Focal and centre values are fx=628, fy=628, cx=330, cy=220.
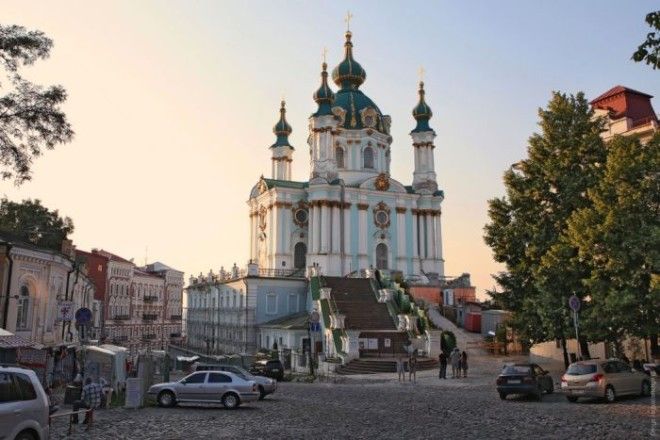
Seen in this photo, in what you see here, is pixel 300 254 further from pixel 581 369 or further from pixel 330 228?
pixel 581 369

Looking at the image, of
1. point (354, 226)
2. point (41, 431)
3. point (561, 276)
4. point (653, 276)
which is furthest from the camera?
point (354, 226)

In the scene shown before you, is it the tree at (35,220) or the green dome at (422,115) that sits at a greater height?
the green dome at (422,115)

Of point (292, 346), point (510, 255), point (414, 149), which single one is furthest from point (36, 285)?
point (414, 149)

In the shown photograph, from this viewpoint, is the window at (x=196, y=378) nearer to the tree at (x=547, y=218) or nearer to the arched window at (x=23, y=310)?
the arched window at (x=23, y=310)

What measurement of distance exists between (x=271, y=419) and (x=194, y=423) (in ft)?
6.83

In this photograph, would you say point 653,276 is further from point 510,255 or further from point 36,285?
point 36,285

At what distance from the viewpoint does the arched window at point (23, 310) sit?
28.1m

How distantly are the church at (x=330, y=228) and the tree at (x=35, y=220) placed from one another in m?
14.9

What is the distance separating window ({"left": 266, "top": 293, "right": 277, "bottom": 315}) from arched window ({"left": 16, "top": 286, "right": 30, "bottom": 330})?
951 inches

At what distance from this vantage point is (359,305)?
43.1 meters

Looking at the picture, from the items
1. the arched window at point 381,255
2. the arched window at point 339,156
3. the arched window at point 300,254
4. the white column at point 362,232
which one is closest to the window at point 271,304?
the arched window at point 300,254

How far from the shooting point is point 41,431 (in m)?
11.0

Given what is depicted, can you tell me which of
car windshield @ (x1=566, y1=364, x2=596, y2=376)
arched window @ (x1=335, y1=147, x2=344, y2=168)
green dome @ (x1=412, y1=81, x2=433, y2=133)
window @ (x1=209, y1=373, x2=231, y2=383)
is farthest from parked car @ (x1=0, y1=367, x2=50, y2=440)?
green dome @ (x1=412, y1=81, x2=433, y2=133)

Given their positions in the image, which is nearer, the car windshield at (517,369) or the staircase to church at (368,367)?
the car windshield at (517,369)
